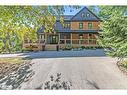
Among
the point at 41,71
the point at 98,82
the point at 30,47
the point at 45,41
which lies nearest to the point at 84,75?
the point at 98,82

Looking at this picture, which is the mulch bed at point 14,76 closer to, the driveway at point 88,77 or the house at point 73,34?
the driveway at point 88,77

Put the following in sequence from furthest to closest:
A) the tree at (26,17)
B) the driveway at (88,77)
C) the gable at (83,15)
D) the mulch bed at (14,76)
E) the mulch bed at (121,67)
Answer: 1. the gable at (83,15)
2. the mulch bed at (121,67)
3. the tree at (26,17)
4. the mulch bed at (14,76)
5. the driveway at (88,77)

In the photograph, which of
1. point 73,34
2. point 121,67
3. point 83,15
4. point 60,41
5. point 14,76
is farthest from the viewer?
point 83,15

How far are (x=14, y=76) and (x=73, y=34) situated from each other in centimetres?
1629

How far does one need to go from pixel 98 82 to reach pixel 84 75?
152 cm

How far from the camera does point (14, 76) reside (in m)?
12.4

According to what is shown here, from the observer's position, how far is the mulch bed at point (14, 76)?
1068 centimetres

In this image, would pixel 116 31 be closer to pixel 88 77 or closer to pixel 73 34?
pixel 88 77

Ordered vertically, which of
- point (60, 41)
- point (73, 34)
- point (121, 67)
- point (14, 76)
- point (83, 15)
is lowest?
point (14, 76)

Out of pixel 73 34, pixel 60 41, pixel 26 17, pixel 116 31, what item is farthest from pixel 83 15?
pixel 26 17

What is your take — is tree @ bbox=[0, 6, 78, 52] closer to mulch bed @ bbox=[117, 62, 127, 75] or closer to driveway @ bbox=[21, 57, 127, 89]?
driveway @ bbox=[21, 57, 127, 89]

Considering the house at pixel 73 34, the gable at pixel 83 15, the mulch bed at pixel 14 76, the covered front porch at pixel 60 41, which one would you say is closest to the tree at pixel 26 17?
the mulch bed at pixel 14 76

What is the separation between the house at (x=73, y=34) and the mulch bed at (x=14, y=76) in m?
9.10

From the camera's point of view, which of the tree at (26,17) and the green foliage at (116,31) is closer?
the tree at (26,17)
